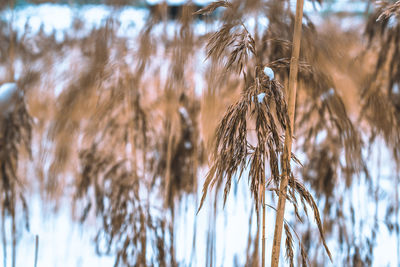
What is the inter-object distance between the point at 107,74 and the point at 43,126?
0.40 m

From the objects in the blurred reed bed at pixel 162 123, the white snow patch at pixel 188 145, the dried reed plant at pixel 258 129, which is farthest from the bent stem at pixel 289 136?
the white snow patch at pixel 188 145

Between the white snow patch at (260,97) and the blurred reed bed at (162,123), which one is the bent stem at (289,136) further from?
the blurred reed bed at (162,123)

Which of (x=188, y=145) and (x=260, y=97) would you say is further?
(x=188, y=145)

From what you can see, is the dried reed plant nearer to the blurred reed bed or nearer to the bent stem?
the bent stem

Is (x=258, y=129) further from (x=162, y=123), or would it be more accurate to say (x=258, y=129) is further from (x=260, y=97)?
(x=162, y=123)

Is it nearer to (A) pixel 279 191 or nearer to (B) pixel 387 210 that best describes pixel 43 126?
(A) pixel 279 191

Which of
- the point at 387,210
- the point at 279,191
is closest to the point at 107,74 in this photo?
the point at 279,191

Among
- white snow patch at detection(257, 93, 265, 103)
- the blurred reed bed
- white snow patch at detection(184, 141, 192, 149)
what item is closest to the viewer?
white snow patch at detection(257, 93, 265, 103)

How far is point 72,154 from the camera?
5.44 feet

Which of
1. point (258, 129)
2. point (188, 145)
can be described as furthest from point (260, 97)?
point (188, 145)

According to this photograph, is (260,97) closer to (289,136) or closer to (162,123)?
(289,136)

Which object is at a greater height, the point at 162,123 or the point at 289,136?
the point at 162,123

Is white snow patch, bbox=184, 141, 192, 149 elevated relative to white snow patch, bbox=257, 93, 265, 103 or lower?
lower

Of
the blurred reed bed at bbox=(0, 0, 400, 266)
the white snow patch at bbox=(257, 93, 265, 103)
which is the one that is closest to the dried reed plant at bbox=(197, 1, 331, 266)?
the white snow patch at bbox=(257, 93, 265, 103)
